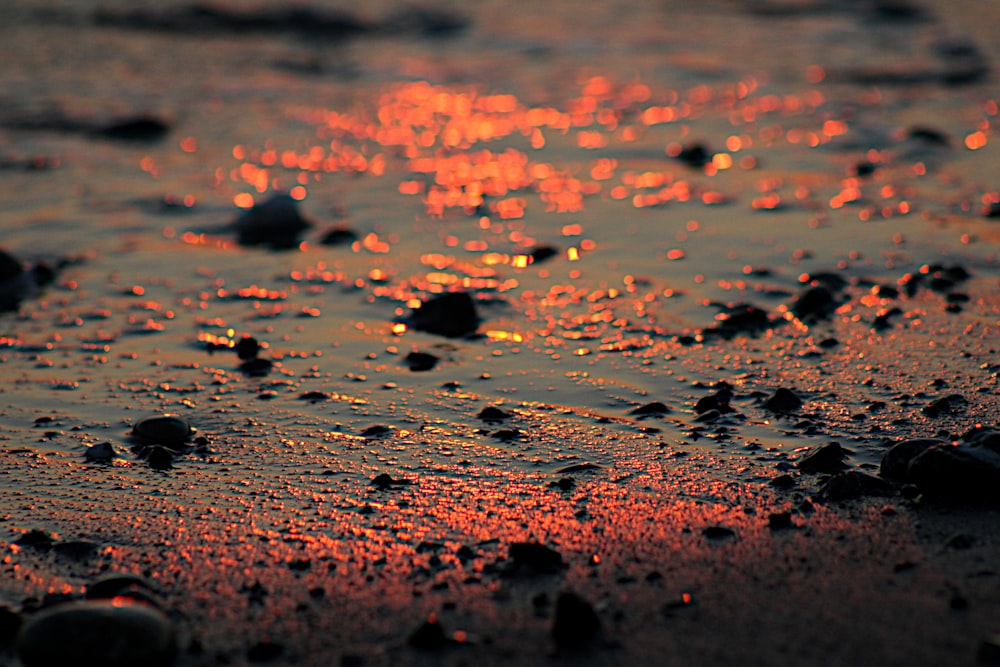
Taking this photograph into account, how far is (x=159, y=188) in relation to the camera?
7.19m

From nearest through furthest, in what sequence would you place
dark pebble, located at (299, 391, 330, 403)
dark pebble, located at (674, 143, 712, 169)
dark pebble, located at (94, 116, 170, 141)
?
1. dark pebble, located at (299, 391, 330, 403)
2. dark pebble, located at (674, 143, 712, 169)
3. dark pebble, located at (94, 116, 170, 141)

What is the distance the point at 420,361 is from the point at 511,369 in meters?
0.35

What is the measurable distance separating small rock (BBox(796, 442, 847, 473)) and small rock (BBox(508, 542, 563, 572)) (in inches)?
34.4

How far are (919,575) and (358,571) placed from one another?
4.27 feet

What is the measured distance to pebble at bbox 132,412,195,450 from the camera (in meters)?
3.67

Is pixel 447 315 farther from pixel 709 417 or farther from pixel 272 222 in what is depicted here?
pixel 272 222

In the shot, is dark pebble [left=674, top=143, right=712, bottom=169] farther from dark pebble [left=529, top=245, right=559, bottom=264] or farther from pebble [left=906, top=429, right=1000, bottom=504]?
pebble [left=906, top=429, right=1000, bottom=504]

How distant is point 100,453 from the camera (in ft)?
11.7

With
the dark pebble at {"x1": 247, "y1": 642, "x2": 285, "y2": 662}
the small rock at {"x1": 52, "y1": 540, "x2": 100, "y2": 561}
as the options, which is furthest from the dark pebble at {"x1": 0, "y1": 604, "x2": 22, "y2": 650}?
the dark pebble at {"x1": 247, "y1": 642, "x2": 285, "y2": 662}

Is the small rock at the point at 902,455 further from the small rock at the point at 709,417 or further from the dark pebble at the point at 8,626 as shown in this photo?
the dark pebble at the point at 8,626

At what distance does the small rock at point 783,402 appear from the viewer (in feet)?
12.4

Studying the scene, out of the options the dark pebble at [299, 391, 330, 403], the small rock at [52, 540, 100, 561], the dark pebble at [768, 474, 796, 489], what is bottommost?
the small rock at [52, 540, 100, 561]

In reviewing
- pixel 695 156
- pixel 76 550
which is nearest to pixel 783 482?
pixel 76 550

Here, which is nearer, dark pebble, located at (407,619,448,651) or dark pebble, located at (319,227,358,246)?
dark pebble, located at (407,619,448,651)
